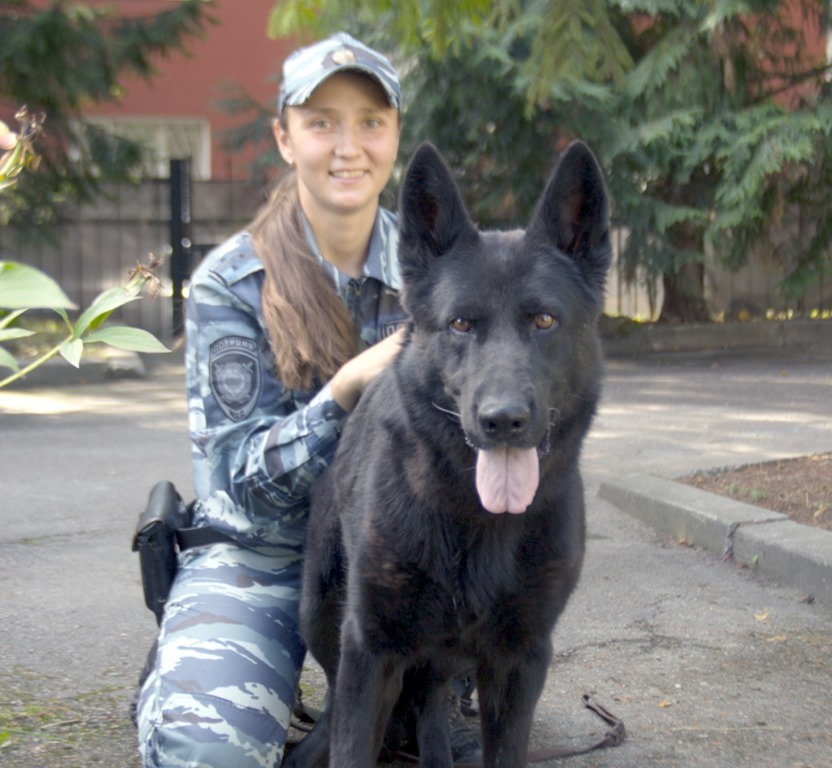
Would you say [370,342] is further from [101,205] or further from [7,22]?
[101,205]

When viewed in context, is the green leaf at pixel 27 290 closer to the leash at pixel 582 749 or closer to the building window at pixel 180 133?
the leash at pixel 582 749

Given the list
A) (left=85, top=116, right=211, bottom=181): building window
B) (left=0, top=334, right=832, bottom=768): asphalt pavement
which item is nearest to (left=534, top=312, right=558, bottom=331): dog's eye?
(left=0, top=334, right=832, bottom=768): asphalt pavement

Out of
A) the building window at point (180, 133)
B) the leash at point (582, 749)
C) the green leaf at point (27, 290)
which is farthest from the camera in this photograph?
the building window at point (180, 133)

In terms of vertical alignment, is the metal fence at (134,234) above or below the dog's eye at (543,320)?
above

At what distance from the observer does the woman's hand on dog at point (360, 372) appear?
2711 mm

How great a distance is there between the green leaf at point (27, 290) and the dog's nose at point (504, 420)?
1.01m

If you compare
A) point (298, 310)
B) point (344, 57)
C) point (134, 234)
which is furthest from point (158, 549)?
point (134, 234)

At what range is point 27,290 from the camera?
4.39 feet

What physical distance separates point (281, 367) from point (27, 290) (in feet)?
5.46

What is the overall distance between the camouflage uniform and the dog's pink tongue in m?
0.62

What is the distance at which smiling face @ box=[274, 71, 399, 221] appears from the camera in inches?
121

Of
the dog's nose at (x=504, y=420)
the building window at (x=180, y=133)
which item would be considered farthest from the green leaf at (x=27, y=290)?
the building window at (x=180, y=133)

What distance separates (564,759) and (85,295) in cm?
1116

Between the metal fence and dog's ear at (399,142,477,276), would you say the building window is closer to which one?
the metal fence
